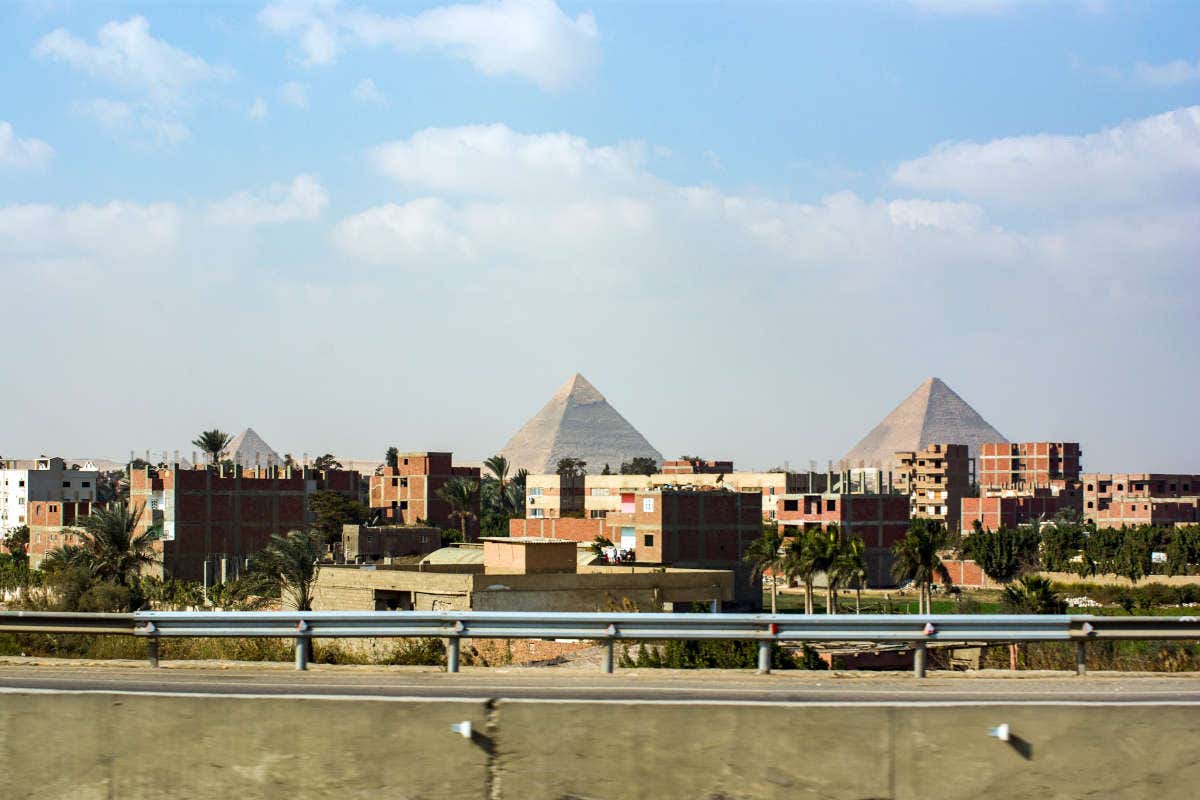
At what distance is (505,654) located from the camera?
2489cm

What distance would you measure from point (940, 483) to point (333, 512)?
97.8 m

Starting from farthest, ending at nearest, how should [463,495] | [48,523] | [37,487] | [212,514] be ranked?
1. [37,487]
2. [463,495]
3. [48,523]
4. [212,514]

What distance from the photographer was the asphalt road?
39.8 ft

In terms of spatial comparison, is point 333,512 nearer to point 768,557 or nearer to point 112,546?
point 768,557

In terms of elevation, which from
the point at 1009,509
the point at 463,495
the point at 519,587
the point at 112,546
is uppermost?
the point at 463,495

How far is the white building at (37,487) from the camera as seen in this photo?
156375 mm

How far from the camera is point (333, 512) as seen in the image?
127 m

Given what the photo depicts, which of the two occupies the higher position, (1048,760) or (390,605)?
(1048,760)

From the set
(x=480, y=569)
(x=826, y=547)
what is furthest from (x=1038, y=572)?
(x=480, y=569)

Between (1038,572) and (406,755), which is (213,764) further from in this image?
(1038,572)

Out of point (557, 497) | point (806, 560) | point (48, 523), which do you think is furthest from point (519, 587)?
point (557, 497)

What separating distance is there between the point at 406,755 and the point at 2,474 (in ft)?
551

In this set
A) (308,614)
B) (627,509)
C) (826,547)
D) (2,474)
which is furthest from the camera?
(2,474)

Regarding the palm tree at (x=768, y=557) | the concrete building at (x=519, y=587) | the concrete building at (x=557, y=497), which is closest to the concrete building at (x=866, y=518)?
the palm tree at (x=768, y=557)
